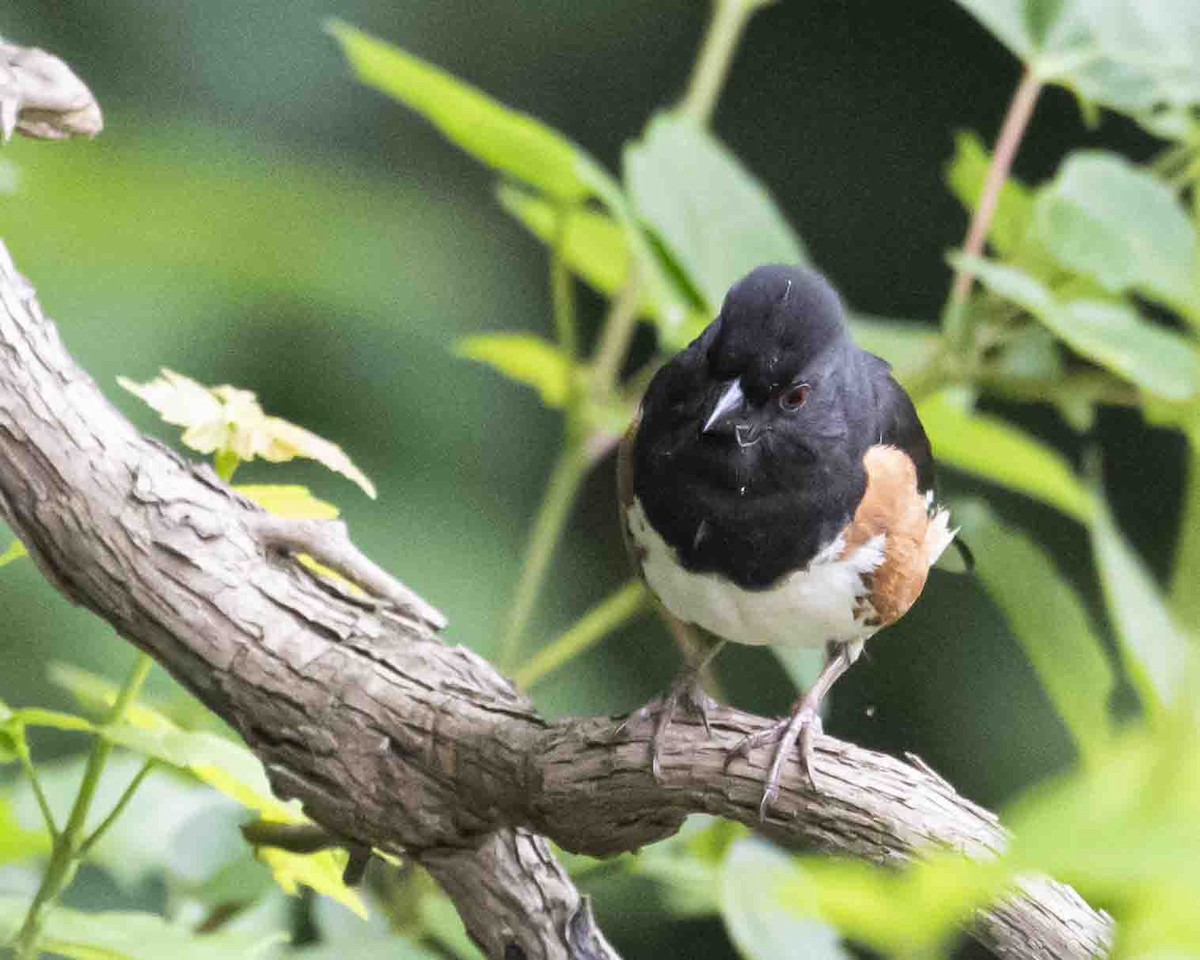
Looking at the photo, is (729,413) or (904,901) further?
(729,413)

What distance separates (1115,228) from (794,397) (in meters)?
0.33

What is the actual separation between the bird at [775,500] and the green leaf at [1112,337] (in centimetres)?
13

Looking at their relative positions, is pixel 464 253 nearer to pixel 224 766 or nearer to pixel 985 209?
pixel 985 209

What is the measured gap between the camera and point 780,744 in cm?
88

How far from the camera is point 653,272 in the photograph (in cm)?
121

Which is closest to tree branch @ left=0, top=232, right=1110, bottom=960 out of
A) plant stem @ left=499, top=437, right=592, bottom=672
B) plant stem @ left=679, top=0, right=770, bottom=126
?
plant stem @ left=499, top=437, right=592, bottom=672

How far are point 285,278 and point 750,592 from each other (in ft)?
4.94

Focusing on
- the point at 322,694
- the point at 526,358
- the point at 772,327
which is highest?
the point at 526,358

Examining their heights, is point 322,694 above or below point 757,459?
below

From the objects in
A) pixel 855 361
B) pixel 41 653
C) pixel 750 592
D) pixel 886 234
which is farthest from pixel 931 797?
pixel 886 234

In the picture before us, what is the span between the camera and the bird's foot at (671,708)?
2.98ft

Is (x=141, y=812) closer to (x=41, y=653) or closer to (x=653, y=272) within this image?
(x=653, y=272)

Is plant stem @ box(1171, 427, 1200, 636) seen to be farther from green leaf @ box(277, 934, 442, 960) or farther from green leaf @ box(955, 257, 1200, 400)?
green leaf @ box(277, 934, 442, 960)

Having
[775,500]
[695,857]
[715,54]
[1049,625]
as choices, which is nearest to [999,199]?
[715,54]
